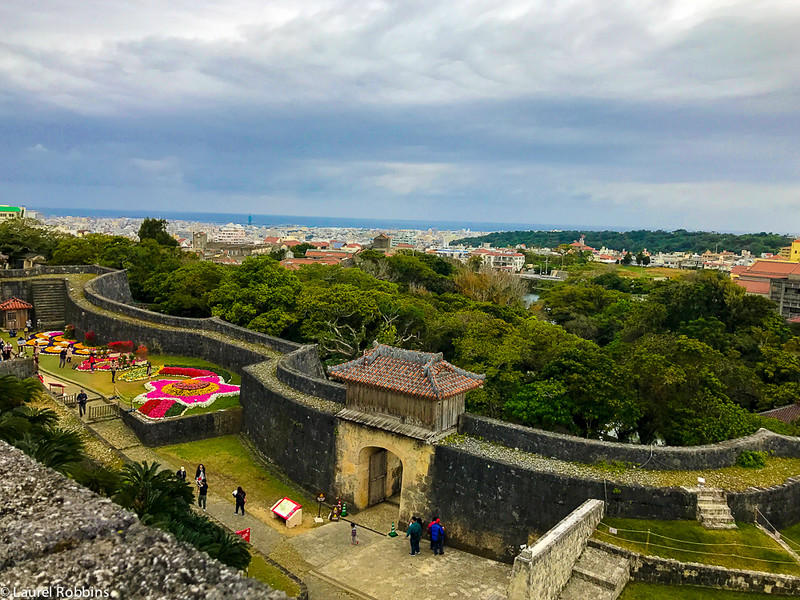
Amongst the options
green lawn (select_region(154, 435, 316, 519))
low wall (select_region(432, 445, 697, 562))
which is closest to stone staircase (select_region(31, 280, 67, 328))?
green lawn (select_region(154, 435, 316, 519))

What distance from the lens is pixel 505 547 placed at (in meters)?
15.0

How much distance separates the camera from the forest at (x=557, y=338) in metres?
19.7

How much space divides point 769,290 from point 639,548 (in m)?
52.1

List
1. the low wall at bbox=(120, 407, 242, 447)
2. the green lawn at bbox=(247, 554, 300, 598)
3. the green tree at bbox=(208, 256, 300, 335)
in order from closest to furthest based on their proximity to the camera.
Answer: the green lawn at bbox=(247, 554, 300, 598), the low wall at bbox=(120, 407, 242, 447), the green tree at bbox=(208, 256, 300, 335)

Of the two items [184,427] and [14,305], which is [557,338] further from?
[14,305]

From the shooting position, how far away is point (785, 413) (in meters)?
26.5

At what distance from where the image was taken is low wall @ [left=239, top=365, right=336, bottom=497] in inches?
725

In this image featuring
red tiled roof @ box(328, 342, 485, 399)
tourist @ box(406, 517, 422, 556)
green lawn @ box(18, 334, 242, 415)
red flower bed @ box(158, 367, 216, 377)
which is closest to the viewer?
tourist @ box(406, 517, 422, 556)

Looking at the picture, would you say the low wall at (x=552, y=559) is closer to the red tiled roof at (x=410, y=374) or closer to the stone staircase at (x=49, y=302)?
the red tiled roof at (x=410, y=374)

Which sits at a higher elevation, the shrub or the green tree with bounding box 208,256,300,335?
the green tree with bounding box 208,256,300,335

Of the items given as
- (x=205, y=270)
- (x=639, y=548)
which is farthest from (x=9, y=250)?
(x=639, y=548)

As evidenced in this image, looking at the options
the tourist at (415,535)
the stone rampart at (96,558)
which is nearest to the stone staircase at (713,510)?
the tourist at (415,535)

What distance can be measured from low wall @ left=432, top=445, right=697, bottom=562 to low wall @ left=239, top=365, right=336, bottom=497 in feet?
13.3

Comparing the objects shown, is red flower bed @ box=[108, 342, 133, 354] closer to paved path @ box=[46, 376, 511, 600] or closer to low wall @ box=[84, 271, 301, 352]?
low wall @ box=[84, 271, 301, 352]
